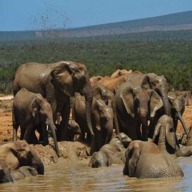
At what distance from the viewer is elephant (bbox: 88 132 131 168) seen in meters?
17.3

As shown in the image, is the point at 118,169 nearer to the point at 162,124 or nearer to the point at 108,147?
the point at 108,147

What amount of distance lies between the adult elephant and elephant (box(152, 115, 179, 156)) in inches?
56.8

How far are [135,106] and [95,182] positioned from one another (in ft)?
14.3

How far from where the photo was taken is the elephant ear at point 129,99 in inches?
773

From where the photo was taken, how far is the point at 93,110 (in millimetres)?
19328

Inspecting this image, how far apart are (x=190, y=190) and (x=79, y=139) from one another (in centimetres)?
675

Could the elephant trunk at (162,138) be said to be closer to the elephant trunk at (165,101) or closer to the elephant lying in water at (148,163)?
the elephant trunk at (165,101)

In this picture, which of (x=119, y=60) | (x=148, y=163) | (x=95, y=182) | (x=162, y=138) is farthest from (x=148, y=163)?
(x=119, y=60)

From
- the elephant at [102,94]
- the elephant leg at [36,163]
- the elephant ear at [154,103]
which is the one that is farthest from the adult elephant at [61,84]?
the elephant leg at [36,163]

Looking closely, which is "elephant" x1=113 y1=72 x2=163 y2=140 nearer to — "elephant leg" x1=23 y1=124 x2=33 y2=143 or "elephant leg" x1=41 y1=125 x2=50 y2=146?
"elephant leg" x1=41 y1=125 x2=50 y2=146

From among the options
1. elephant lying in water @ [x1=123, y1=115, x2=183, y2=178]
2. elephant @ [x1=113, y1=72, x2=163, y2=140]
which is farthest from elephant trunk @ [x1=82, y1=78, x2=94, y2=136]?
elephant lying in water @ [x1=123, y1=115, x2=183, y2=178]

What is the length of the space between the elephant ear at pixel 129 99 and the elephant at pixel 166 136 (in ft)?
3.26

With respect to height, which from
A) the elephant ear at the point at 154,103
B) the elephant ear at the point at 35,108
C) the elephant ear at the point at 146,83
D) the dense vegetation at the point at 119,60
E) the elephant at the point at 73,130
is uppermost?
the elephant ear at the point at 146,83

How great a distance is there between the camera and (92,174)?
1631 centimetres
